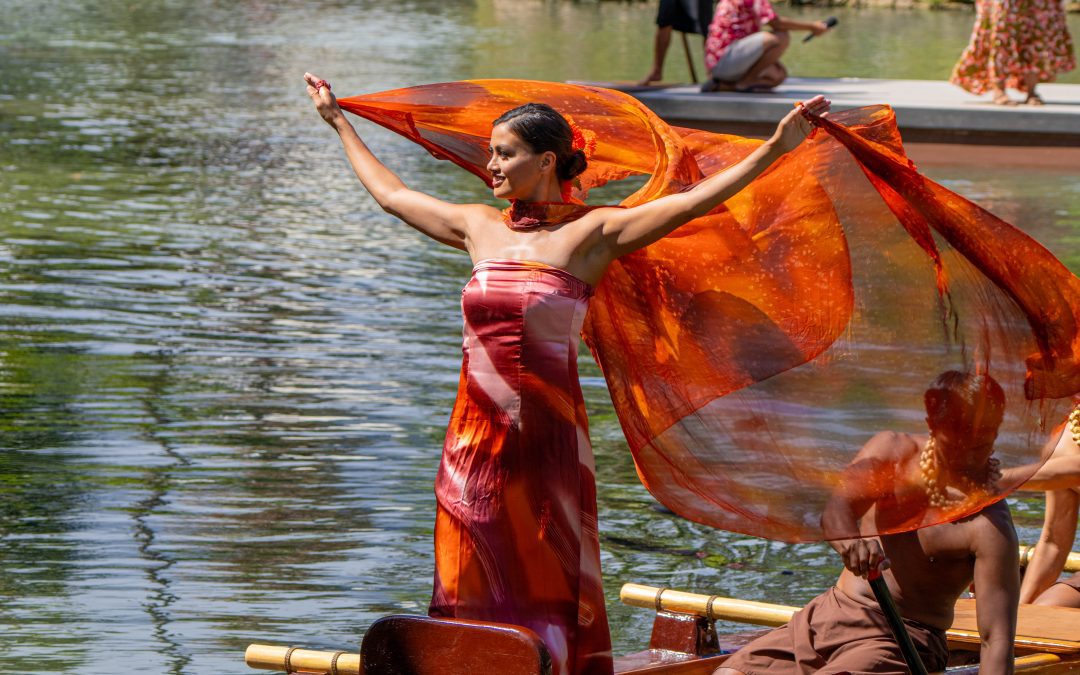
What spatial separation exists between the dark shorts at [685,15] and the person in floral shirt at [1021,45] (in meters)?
2.27

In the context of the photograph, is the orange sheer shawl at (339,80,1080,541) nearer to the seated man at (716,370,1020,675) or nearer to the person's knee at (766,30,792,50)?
the seated man at (716,370,1020,675)

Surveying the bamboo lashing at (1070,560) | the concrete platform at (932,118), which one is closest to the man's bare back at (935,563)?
the bamboo lashing at (1070,560)

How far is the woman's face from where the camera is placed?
3602 millimetres

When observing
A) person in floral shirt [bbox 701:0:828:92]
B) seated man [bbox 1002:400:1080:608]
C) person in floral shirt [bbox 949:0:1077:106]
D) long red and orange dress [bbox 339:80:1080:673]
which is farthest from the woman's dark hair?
person in floral shirt [bbox 949:0:1077:106]

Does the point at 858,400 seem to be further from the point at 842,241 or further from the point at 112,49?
the point at 112,49

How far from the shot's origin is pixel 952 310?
4004mm

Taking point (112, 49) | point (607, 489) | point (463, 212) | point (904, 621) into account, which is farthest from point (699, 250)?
point (112, 49)

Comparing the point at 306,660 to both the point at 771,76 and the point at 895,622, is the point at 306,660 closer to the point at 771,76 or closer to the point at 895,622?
the point at 895,622

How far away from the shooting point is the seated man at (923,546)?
3.80 m

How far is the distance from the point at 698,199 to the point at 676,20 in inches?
485

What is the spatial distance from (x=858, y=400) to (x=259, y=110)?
14.8 m

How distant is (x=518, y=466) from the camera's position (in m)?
3.56

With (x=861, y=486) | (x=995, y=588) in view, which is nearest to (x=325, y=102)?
(x=861, y=486)

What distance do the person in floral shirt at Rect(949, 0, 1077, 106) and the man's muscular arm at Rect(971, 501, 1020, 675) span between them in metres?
11.6
